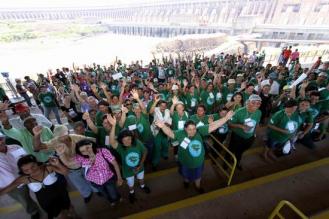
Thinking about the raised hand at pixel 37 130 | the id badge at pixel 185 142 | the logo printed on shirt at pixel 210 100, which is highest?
the raised hand at pixel 37 130

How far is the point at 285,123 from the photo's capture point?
378cm

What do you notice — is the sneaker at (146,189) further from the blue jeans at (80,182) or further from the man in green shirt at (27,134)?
the man in green shirt at (27,134)

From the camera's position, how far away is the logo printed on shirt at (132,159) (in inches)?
122

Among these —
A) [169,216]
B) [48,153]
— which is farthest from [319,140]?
[48,153]

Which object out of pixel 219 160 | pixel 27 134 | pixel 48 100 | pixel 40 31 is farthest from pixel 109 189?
pixel 40 31

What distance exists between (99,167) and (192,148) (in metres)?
1.45

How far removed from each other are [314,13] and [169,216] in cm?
6319

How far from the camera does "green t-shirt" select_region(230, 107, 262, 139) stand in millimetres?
3732

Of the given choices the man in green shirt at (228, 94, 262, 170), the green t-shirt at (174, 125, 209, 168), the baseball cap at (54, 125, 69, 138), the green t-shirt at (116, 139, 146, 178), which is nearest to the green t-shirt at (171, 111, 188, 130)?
the green t-shirt at (174, 125, 209, 168)

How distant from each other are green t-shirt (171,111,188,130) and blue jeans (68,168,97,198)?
1875mm

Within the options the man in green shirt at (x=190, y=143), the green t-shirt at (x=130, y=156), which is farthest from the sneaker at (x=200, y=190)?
the green t-shirt at (x=130, y=156)

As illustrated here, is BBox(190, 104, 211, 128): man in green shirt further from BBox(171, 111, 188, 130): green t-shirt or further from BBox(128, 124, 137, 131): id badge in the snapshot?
BBox(128, 124, 137, 131): id badge

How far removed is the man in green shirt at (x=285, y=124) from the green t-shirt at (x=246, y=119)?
0.43 metres

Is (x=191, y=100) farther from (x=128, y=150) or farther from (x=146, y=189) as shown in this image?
(x=128, y=150)
